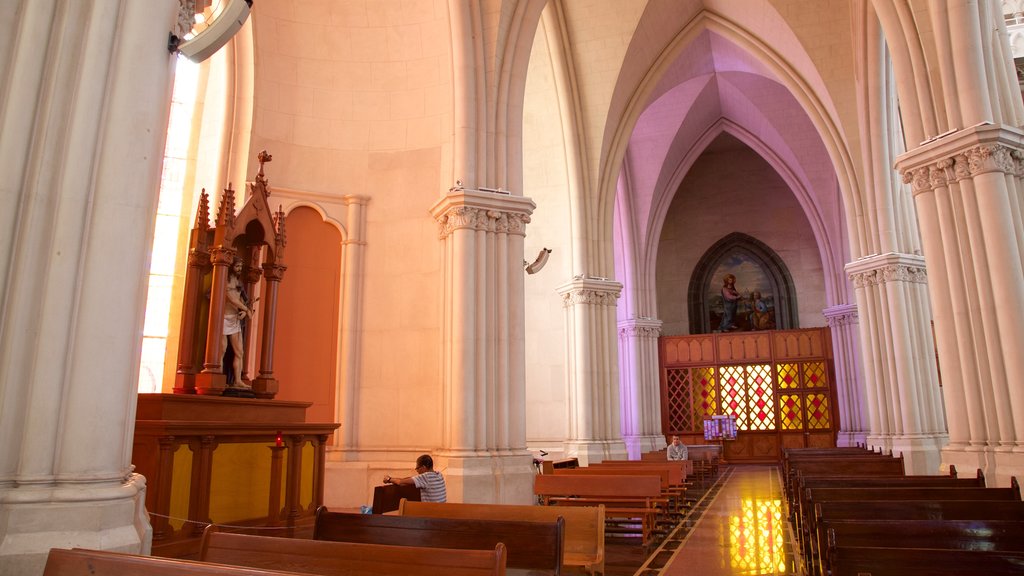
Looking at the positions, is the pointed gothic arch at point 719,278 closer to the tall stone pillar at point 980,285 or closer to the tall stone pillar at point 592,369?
the tall stone pillar at point 592,369

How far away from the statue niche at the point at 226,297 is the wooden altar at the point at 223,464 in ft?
1.76

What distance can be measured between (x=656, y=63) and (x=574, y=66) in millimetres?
2248

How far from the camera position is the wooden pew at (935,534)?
3.59m

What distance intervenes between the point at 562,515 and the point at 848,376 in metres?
17.3

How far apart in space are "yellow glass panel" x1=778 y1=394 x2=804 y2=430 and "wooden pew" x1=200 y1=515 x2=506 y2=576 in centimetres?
2038

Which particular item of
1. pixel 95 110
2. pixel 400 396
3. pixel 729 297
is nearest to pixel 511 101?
pixel 400 396

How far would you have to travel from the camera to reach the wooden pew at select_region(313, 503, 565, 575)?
349 centimetres

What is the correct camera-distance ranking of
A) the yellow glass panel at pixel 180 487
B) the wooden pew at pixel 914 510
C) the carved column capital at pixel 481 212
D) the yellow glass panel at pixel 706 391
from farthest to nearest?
the yellow glass panel at pixel 706 391 < the carved column capital at pixel 481 212 < the yellow glass panel at pixel 180 487 < the wooden pew at pixel 914 510

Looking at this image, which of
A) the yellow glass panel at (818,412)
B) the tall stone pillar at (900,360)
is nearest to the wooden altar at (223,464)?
the tall stone pillar at (900,360)

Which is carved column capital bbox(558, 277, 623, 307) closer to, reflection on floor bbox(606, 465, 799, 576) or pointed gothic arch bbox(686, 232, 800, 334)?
reflection on floor bbox(606, 465, 799, 576)

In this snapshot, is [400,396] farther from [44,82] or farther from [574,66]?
[574,66]

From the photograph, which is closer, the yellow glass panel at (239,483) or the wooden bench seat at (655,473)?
the yellow glass panel at (239,483)

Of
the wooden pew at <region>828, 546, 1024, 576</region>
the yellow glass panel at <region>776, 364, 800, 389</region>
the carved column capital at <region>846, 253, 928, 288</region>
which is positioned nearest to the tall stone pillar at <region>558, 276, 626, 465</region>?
the carved column capital at <region>846, 253, 928, 288</region>

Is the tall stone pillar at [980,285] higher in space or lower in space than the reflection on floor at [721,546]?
higher
